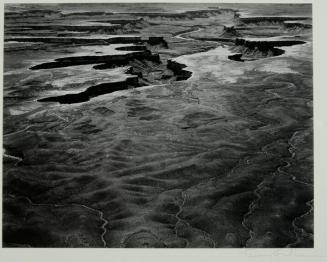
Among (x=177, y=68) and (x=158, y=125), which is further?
(x=177, y=68)

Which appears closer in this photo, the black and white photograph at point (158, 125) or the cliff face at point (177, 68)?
the black and white photograph at point (158, 125)

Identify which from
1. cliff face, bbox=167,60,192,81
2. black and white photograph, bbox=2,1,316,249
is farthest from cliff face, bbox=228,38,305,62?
cliff face, bbox=167,60,192,81

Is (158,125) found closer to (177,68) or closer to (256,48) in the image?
(177,68)

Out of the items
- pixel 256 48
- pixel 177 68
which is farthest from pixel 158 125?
pixel 256 48

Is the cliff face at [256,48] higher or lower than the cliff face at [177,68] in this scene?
higher

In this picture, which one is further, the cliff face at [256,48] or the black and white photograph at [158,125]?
the cliff face at [256,48]

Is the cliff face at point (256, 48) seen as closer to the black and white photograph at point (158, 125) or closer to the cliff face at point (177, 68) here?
the black and white photograph at point (158, 125)

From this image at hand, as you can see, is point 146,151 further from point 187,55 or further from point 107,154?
point 187,55

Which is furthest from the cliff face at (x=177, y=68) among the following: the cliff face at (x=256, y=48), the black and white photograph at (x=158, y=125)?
the cliff face at (x=256, y=48)

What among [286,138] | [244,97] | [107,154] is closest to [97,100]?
[107,154]

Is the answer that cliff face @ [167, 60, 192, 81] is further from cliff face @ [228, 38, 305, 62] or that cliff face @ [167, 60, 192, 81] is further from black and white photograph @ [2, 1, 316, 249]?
cliff face @ [228, 38, 305, 62]
